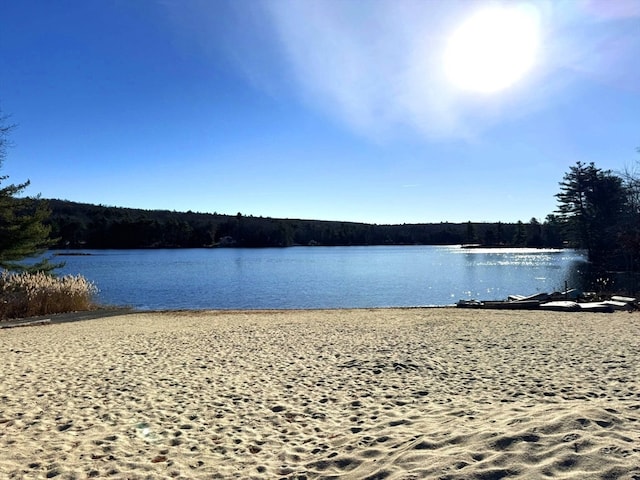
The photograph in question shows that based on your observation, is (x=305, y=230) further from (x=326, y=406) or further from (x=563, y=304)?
(x=326, y=406)

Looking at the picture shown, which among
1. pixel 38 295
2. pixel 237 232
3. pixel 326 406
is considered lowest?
pixel 326 406

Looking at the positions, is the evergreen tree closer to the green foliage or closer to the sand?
the sand

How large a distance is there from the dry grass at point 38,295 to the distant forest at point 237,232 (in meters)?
76.7

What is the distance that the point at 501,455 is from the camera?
3828 millimetres

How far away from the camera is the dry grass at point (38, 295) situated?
1750 cm

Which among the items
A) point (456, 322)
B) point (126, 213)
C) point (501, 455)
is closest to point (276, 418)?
point (501, 455)

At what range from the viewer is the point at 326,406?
625cm

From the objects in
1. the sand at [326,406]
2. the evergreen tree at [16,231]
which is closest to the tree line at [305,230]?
the evergreen tree at [16,231]

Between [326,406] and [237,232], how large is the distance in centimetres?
13018

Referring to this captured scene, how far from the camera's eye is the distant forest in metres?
109

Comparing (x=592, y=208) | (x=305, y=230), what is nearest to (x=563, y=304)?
(x=592, y=208)

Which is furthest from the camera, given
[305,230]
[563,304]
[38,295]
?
[305,230]

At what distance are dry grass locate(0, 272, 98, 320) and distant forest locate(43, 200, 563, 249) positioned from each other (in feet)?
252

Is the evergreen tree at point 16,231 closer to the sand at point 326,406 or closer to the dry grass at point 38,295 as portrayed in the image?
the dry grass at point 38,295
